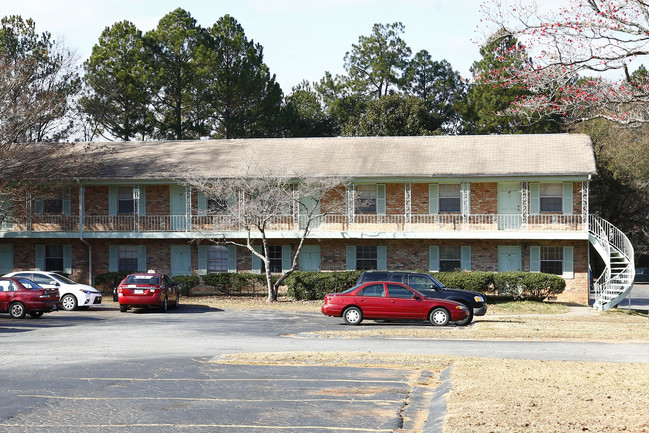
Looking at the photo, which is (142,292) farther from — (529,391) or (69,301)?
(529,391)

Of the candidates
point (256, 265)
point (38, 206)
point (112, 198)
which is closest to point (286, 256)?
point (256, 265)

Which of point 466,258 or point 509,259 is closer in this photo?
point 509,259

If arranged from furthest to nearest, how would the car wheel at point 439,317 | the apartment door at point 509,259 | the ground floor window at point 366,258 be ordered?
the ground floor window at point 366,258, the apartment door at point 509,259, the car wheel at point 439,317

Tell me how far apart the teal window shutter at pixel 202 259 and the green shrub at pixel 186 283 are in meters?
1.23

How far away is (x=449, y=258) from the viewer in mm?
36562

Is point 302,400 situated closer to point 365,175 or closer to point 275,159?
point 365,175

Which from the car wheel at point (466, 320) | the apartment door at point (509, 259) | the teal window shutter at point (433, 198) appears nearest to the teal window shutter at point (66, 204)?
the teal window shutter at point (433, 198)

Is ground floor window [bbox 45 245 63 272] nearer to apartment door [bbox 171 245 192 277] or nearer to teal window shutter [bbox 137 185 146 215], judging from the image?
teal window shutter [bbox 137 185 146 215]

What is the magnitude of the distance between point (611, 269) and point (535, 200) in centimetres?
450

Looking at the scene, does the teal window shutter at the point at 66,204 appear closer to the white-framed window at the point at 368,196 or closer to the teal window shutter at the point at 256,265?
the teal window shutter at the point at 256,265

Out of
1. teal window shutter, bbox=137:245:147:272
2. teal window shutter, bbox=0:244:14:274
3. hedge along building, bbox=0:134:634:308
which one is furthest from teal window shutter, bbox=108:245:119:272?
teal window shutter, bbox=0:244:14:274

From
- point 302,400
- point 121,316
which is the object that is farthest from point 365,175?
point 302,400

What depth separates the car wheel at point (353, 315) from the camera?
2373 centimetres

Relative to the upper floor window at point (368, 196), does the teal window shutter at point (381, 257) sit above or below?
below
